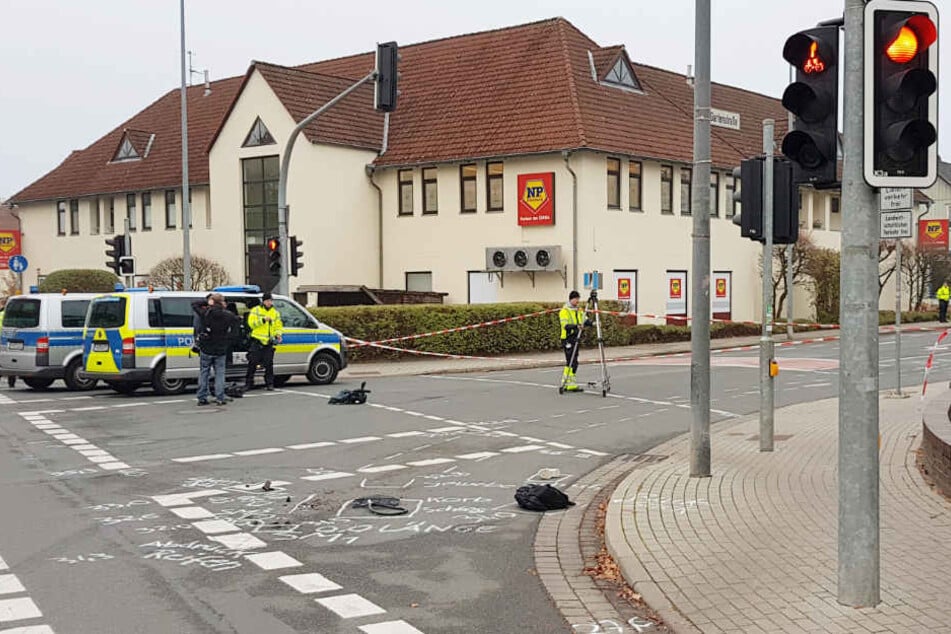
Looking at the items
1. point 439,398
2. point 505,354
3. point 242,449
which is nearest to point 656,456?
point 242,449

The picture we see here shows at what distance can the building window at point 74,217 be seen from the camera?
47438 millimetres

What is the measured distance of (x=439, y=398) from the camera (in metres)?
17.9

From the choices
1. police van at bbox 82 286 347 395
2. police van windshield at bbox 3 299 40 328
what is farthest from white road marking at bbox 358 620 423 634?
police van windshield at bbox 3 299 40 328

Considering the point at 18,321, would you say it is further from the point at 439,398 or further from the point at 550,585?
the point at 550,585

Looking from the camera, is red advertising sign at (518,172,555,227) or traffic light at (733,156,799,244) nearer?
traffic light at (733,156,799,244)

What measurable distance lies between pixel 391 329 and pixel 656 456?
1545 cm

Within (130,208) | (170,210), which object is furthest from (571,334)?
(130,208)

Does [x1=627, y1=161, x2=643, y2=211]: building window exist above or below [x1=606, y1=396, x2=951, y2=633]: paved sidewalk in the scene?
above

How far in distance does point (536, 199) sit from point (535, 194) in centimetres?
18

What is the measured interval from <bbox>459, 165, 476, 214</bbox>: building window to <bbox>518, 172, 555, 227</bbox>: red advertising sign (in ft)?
7.02

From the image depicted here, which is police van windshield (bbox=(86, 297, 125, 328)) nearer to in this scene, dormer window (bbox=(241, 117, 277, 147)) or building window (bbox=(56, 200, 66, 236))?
dormer window (bbox=(241, 117, 277, 147))

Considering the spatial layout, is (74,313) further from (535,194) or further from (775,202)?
(535,194)

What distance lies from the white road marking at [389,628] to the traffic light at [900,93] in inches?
138

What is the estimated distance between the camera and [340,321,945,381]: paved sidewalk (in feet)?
78.3
